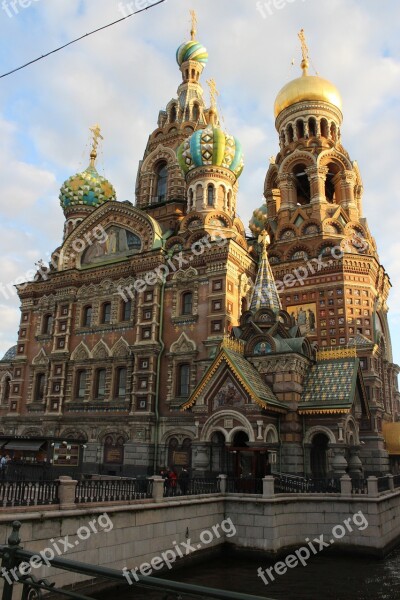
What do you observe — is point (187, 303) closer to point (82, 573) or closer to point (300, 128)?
point (300, 128)

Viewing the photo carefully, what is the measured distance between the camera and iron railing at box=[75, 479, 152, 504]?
39.1ft

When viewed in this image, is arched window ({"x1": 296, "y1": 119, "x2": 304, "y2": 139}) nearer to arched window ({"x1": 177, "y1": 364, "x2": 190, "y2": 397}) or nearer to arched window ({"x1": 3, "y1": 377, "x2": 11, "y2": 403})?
arched window ({"x1": 177, "y1": 364, "x2": 190, "y2": 397})

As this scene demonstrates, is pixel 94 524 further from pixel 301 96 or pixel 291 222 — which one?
pixel 301 96

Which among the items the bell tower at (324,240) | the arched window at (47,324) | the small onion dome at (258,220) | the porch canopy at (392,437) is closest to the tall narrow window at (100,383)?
the arched window at (47,324)

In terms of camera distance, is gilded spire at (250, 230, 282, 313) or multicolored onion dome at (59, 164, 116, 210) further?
multicolored onion dome at (59, 164, 116, 210)

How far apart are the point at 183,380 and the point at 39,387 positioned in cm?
1002

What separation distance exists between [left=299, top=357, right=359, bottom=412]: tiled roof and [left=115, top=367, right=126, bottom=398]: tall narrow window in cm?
1016

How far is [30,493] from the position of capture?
418 inches

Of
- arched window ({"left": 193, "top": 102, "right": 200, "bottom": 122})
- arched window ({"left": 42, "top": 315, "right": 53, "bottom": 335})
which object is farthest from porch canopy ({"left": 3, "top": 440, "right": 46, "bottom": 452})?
arched window ({"left": 193, "top": 102, "right": 200, "bottom": 122})

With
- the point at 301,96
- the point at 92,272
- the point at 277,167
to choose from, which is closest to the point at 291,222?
the point at 277,167

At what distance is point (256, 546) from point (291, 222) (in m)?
20.5

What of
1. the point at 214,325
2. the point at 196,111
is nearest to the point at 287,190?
the point at 196,111

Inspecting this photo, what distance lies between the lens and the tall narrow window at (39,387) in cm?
2934

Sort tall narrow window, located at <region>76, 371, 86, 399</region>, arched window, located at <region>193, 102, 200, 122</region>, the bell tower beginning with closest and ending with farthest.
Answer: the bell tower
tall narrow window, located at <region>76, 371, 86, 399</region>
arched window, located at <region>193, 102, 200, 122</region>
